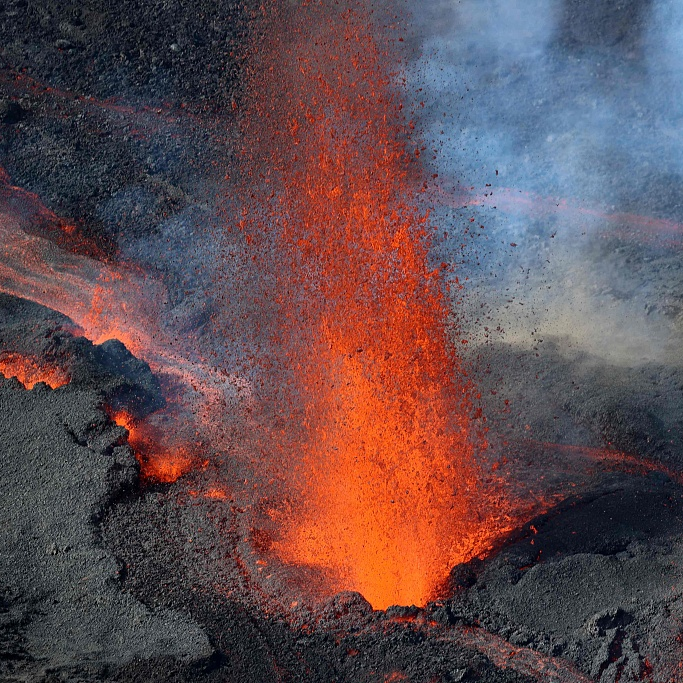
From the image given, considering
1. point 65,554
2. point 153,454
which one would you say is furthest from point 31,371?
point 65,554

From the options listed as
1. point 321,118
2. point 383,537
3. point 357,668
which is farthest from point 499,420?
point 321,118

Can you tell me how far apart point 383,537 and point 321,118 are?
17.8 ft

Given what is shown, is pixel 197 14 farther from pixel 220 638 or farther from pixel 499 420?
pixel 220 638

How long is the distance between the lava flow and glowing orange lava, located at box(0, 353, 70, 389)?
239cm

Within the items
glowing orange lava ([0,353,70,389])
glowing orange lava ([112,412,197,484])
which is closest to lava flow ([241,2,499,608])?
glowing orange lava ([112,412,197,484])

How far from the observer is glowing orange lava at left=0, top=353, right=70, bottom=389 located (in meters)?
8.27

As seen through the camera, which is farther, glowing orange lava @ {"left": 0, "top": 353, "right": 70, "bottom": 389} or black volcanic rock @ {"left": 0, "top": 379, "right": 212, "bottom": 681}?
glowing orange lava @ {"left": 0, "top": 353, "right": 70, "bottom": 389}

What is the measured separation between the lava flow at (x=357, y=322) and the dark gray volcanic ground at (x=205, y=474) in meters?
0.47

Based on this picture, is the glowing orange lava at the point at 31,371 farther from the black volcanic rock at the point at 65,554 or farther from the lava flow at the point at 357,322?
the lava flow at the point at 357,322

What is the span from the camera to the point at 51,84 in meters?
10.2

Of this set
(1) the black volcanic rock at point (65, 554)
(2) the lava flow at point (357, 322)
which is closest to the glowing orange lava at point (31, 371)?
(1) the black volcanic rock at point (65, 554)

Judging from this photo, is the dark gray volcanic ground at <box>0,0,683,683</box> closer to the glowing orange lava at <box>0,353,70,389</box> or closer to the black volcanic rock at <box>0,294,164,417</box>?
the black volcanic rock at <box>0,294,164,417</box>

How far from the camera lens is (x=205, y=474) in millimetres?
7820

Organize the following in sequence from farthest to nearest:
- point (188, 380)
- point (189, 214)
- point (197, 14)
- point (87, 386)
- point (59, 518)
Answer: point (197, 14)
point (189, 214)
point (188, 380)
point (87, 386)
point (59, 518)
